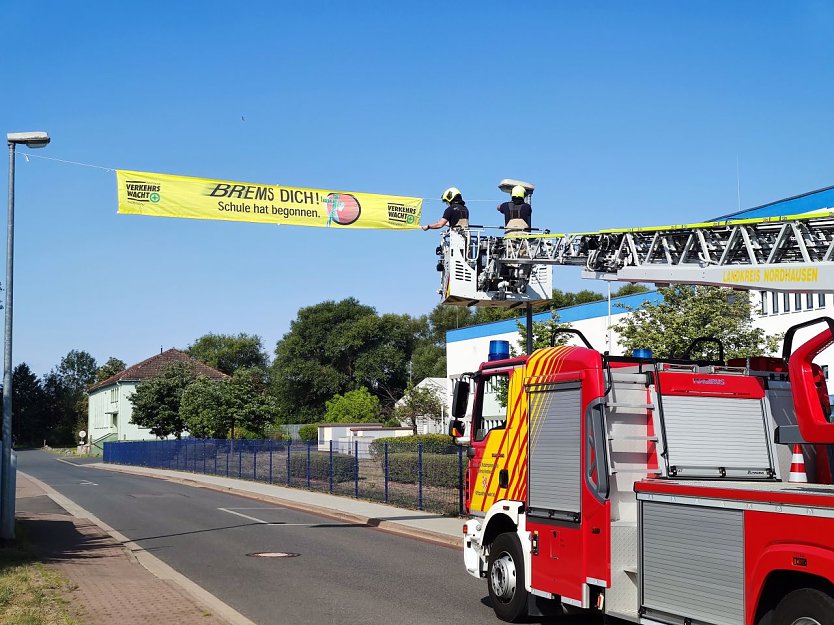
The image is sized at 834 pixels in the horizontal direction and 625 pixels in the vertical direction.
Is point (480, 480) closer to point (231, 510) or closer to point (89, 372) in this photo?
point (231, 510)

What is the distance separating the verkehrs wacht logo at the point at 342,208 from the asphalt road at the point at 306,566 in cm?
579

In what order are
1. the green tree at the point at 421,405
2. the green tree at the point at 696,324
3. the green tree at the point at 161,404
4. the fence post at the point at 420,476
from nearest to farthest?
the green tree at the point at 696,324 → the fence post at the point at 420,476 → the green tree at the point at 421,405 → the green tree at the point at 161,404

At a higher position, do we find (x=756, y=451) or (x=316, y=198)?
(x=316, y=198)

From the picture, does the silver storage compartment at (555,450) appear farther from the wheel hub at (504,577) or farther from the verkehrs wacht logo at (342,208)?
the verkehrs wacht logo at (342,208)

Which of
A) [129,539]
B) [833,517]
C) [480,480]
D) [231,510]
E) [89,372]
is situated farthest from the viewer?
[89,372]

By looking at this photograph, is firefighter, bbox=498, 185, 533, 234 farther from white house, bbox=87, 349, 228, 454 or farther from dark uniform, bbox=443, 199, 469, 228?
white house, bbox=87, 349, 228, 454

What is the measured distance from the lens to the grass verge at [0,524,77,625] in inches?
355

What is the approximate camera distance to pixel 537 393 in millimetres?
9469

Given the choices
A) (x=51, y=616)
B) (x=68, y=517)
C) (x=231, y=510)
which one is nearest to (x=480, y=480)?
(x=51, y=616)

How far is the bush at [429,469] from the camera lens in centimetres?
2309

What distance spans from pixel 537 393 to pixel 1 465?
10996 millimetres

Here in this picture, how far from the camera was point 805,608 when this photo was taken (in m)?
6.02

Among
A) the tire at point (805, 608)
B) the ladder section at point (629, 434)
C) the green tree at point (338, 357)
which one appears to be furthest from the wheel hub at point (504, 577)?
the green tree at point (338, 357)

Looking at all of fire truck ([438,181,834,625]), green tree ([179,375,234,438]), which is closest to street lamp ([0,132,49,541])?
fire truck ([438,181,834,625])
